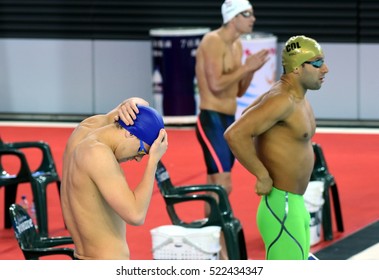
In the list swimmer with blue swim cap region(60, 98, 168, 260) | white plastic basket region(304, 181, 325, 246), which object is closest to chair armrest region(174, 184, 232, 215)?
white plastic basket region(304, 181, 325, 246)

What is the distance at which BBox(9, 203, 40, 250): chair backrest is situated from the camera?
21.9ft

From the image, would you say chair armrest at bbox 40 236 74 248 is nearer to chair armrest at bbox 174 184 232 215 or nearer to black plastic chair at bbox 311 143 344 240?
chair armrest at bbox 174 184 232 215

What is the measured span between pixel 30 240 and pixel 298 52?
198 cm

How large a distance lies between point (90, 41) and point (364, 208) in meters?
6.25

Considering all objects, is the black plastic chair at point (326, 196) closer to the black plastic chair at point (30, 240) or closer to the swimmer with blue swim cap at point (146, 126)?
the black plastic chair at point (30, 240)

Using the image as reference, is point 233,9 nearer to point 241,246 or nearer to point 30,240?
point 241,246

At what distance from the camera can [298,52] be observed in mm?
6777

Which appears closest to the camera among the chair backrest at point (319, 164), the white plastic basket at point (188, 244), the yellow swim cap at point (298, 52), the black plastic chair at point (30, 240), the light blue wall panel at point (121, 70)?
the black plastic chair at point (30, 240)

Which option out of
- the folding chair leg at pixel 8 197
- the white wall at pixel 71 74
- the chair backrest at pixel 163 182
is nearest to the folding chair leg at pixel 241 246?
the chair backrest at pixel 163 182

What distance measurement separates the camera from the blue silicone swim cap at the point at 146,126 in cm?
511

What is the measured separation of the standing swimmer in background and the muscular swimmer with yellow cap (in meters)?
2.30

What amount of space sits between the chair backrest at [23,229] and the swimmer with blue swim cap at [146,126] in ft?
5.67

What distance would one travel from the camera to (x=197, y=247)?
8.09m
